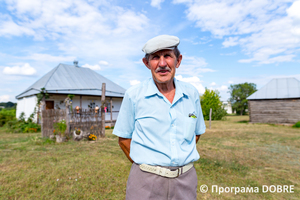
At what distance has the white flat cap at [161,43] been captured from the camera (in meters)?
1.74

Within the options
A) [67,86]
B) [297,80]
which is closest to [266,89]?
[297,80]

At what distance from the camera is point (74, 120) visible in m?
9.66

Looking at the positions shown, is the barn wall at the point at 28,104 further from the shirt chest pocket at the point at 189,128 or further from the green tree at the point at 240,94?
the green tree at the point at 240,94

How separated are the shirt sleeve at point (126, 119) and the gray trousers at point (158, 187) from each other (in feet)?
1.19

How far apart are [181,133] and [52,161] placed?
18.6 ft

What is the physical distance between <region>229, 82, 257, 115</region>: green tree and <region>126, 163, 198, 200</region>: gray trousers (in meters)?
57.0

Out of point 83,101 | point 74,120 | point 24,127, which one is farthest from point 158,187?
point 83,101

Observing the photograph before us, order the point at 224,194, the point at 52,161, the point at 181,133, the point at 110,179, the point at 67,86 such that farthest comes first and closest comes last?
the point at 67,86
the point at 52,161
the point at 110,179
the point at 224,194
the point at 181,133

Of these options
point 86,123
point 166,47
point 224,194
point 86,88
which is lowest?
point 224,194

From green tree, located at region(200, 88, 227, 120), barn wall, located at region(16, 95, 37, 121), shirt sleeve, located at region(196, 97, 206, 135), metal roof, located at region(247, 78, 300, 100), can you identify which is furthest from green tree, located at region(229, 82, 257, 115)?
shirt sleeve, located at region(196, 97, 206, 135)

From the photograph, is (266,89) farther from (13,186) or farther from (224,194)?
(13,186)

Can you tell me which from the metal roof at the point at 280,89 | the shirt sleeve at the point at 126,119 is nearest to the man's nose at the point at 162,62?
the shirt sleeve at the point at 126,119

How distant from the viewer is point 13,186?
167 inches

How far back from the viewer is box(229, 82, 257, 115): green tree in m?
54.0
